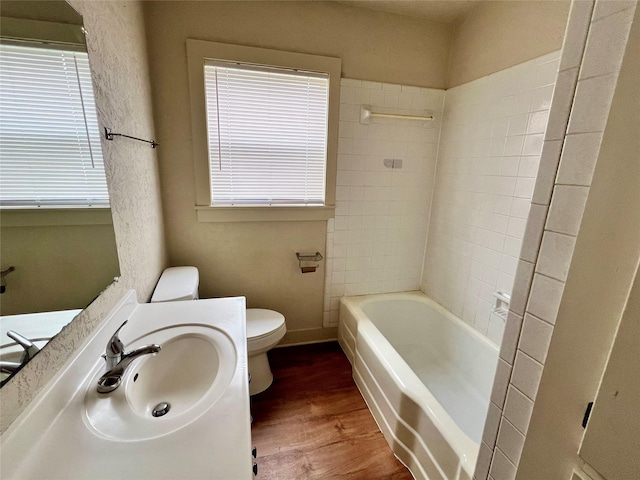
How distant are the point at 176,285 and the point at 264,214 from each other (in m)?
0.74

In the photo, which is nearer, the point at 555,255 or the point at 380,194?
the point at 555,255

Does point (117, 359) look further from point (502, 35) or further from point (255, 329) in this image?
point (502, 35)

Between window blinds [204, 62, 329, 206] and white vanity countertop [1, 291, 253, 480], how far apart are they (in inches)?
53.7

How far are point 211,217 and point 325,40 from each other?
141 cm

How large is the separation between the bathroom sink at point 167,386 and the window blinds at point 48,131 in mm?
552

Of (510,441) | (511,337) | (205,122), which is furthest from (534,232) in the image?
(205,122)

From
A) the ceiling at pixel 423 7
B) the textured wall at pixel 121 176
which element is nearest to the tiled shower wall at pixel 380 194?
the ceiling at pixel 423 7

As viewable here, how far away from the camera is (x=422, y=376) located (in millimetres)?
1990

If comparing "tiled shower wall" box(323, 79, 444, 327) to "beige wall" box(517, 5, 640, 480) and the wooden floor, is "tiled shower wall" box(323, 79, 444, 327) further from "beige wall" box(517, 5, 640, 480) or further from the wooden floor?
"beige wall" box(517, 5, 640, 480)

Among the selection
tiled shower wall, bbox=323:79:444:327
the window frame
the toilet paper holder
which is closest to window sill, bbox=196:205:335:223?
the window frame

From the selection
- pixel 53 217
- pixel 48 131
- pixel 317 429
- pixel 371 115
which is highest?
pixel 371 115

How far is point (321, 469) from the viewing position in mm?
1390

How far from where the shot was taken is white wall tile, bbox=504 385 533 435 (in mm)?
670

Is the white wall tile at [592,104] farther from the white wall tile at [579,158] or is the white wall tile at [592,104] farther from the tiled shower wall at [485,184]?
the tiled shower wall at [485,184]
